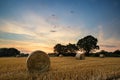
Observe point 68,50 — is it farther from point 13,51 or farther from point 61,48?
point 13,51

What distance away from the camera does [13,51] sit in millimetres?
65188

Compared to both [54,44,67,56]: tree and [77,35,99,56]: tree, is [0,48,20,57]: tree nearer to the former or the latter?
[54,44,67,56]: tree

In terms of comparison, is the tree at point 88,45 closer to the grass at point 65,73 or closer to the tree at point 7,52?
the tree at point 7,52

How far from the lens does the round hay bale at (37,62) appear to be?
11641mm

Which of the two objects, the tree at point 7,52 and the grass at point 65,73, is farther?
the tree at point 7,52

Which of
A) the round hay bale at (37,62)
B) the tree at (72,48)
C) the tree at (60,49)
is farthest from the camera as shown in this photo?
the tree at (60,49)

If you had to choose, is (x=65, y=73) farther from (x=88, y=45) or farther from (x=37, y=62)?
(x=88, y=45)

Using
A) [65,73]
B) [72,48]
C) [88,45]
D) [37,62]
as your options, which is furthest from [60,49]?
[65,73]

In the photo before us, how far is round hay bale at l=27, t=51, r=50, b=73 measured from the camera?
11.6m

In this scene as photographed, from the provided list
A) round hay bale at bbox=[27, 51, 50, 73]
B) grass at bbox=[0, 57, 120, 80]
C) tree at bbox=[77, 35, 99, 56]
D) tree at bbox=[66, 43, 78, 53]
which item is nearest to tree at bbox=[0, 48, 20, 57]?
tree at bbox=[66, 43, 78, 53]

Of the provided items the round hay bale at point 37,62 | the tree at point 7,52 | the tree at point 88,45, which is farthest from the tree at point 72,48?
the round hay bale at point 37,62

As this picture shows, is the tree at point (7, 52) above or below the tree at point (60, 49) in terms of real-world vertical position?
below

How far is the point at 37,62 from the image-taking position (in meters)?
12.2

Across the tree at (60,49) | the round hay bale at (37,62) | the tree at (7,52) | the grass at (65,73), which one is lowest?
the grass at (65,73)
